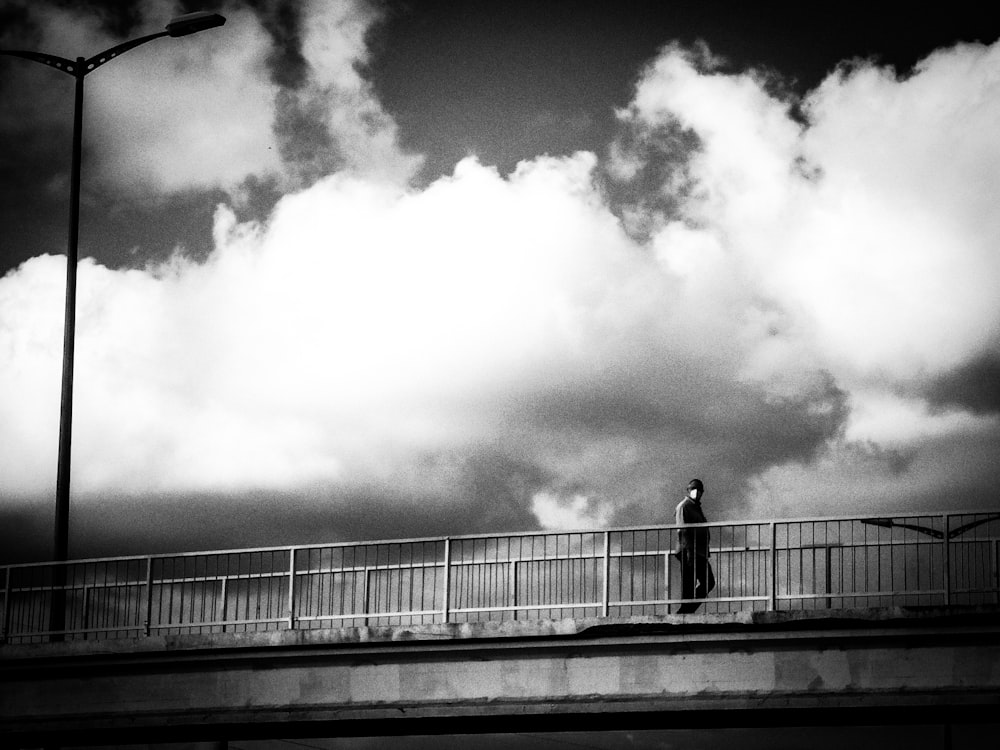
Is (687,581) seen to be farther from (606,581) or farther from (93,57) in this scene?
(93,57)

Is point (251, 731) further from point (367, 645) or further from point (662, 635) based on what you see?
point (662, 635)

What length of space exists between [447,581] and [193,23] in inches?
419

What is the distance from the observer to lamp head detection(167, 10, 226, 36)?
27.4m

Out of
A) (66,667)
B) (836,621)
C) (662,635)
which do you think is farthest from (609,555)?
(66,667)

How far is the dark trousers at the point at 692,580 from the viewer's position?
73.0ft

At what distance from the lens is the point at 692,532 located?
22438 mm

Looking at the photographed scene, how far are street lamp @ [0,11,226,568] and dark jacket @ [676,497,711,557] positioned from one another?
10.2 m

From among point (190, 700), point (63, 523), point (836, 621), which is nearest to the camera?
point (836, 621)

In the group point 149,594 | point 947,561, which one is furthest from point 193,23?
point 947,561

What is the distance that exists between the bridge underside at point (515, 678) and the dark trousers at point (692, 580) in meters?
0.53

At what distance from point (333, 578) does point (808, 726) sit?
271 inches

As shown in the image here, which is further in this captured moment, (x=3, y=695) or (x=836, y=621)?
(x=3, y=695)

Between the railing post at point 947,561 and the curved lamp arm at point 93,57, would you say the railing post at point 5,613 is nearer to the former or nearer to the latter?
the curved lamp arm at point 93,57

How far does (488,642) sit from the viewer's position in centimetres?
2295
